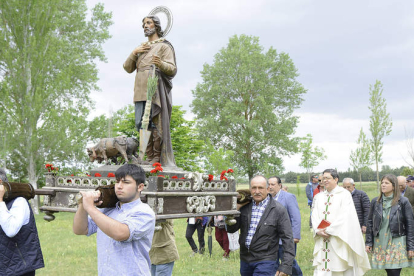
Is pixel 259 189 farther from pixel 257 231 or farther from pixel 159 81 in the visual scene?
pixel 159 81

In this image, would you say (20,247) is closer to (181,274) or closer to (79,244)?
(181,274)

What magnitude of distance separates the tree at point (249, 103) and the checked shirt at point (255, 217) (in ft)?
103

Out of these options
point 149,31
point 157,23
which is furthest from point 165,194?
point 157,23

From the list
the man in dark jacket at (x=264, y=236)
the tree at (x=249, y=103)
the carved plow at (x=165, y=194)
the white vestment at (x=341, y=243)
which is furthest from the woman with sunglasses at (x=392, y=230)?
the tree at (x=249, y=103)

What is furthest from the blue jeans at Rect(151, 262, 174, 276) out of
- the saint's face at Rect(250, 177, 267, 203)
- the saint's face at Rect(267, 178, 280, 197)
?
the saint's face at Rect(267, 178, 280, 197)

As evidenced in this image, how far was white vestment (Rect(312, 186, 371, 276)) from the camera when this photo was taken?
20.9ft

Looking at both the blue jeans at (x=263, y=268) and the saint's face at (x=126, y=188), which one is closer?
the saint's face at (x=126, y=188)

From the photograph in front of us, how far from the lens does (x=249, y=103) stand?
127 feet

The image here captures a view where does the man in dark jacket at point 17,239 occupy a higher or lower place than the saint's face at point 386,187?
lower

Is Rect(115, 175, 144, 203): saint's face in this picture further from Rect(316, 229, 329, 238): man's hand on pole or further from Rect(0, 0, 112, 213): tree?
Rect(0, 0, 112, 213): tree

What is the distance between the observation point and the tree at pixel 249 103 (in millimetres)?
37469

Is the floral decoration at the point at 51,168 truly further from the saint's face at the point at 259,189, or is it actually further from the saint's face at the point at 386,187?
the saint's face at the point at 386,187

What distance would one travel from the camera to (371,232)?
23.6ft

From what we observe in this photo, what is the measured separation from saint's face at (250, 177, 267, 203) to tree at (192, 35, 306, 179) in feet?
103
